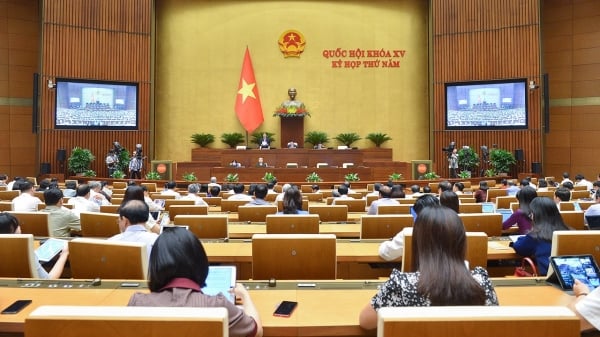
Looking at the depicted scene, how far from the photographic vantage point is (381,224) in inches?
161

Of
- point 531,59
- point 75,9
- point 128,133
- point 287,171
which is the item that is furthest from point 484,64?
point 75,9

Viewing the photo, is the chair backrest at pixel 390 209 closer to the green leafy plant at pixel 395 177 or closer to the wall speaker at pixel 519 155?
the green leafy plant at pixel 395 177

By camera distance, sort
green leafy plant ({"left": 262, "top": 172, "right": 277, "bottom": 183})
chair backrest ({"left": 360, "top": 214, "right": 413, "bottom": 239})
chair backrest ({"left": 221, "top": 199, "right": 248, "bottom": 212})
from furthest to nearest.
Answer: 1. green leafy plant ({"left": 262, "top": 172, "right": 277, "bottom": 183})
2. chair backrest ({"left": 221, "top": 199, "right": 248, "bottom": 212})
3. chair backrest ({"left": 360, "top": 214, "right": 413, "bottom": 239})

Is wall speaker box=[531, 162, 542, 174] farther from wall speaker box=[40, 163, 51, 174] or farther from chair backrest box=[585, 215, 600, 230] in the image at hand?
wall speaker box=[40, 163, 51, 174]

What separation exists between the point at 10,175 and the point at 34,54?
149 inches

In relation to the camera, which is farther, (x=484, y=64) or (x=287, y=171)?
(x=484, y=64)

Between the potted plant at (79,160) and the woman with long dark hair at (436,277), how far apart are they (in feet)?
45.4

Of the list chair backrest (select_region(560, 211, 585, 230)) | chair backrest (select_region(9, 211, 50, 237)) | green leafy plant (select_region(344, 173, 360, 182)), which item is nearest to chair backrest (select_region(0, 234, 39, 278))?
chair backrest (select_region(9, 211, 50, 237))

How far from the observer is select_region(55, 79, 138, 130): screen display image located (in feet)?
47.5

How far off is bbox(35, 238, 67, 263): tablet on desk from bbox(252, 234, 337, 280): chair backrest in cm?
118

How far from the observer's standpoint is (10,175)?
599 inches

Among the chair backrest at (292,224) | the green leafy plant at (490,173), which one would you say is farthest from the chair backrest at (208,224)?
the green leafy plant at (490,173)

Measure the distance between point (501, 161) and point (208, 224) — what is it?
1205 cm

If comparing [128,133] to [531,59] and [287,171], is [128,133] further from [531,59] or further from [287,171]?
[531,59]
